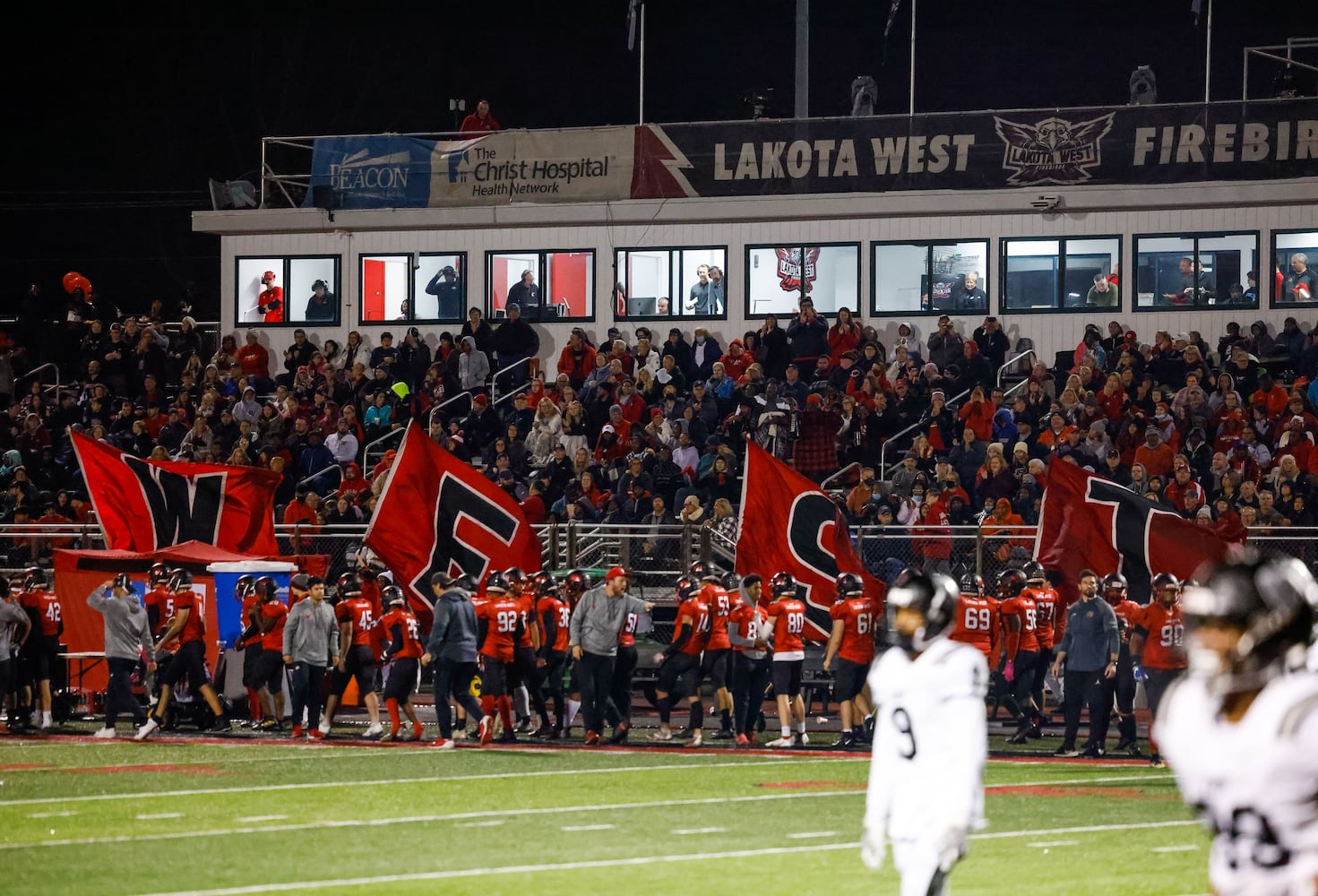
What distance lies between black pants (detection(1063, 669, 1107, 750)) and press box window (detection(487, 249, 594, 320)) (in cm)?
1492

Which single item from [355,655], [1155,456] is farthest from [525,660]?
[1155,456]

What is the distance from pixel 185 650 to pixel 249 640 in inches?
25.1

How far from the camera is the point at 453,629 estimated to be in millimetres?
17922

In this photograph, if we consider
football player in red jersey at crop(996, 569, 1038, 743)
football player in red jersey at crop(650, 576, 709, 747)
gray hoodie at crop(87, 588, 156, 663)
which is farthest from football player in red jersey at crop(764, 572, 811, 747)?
gray hoodie at crop(87, 588, 156, 663)

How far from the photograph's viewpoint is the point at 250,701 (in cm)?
2025

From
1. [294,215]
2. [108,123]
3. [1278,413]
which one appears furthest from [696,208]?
→ [108,123]

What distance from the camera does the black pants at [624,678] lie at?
18688mm

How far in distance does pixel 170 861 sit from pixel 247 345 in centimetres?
2128

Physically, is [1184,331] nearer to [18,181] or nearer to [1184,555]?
[1184,555]

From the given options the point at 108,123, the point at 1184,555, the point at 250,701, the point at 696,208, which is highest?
the point at 108,123

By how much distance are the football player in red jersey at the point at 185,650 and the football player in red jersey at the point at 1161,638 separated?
8502 millimetres

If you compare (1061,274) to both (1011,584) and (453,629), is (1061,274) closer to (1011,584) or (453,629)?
(1011,584)

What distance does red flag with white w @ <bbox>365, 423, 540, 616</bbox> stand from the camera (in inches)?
802

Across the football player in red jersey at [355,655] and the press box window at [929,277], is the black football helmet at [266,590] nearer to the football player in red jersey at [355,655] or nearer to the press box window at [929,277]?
the football player in red jersey at [355,655]
